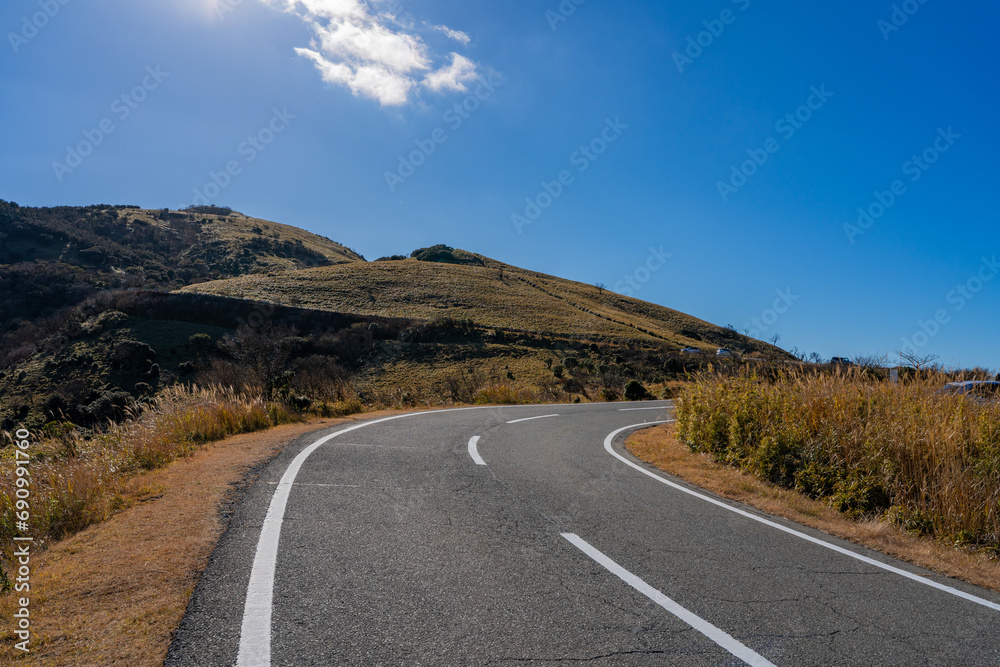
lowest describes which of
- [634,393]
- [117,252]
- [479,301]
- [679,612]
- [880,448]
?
[679,612]

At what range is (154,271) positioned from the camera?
70.2 m

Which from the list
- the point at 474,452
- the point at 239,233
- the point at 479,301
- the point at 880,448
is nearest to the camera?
the point at 880,448

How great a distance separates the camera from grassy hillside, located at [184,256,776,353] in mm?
56781

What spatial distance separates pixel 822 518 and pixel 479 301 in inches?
2400

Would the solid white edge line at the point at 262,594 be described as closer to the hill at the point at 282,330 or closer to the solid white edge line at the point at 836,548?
the solid white edge line at the point at 836,548

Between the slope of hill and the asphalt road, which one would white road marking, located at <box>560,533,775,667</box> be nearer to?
the asphalt road

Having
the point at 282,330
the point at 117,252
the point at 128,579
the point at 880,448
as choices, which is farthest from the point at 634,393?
the point at 117,252

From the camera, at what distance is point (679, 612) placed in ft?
10.7

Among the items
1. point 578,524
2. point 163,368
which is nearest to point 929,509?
point 578,524

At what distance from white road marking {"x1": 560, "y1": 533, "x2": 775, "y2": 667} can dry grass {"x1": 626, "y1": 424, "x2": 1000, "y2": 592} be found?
3048mm

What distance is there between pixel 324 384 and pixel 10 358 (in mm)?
29286

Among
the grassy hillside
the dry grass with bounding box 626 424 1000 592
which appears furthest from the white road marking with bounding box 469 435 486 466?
the grassy hillside

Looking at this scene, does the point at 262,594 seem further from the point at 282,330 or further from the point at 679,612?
Answer: the point at 282,330

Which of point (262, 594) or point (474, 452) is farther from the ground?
point (474, 452)
